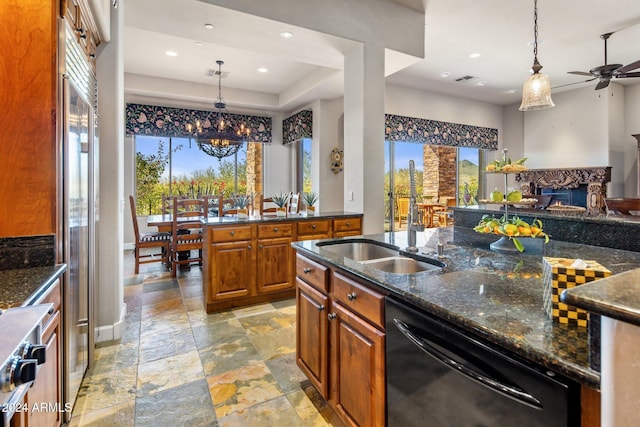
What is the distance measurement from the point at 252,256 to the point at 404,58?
2.97 meters

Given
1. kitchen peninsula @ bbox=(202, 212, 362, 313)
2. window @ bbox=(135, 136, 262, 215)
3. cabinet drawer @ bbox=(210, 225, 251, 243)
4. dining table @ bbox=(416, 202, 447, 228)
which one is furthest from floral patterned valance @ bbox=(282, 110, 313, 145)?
cabinet drawer @ bbox=(210, 225, 251, 243)

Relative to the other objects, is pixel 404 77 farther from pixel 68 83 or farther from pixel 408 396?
pixel 408 396

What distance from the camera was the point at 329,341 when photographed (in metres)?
1.72

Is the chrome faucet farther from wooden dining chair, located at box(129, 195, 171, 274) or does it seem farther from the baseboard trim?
wooden dining chair, located at box(129, 195, 171, 274)

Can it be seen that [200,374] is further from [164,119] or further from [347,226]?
[164,119]

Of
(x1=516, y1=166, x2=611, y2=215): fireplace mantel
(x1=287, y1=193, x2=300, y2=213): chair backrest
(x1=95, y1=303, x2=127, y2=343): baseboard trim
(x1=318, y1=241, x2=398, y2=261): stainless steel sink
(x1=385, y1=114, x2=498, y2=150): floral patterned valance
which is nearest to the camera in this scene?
(x1=318, y1=241, x2=398, y2=261): stainless steel sink

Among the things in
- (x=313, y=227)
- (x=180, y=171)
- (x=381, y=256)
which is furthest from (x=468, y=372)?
(x=180, y=171)

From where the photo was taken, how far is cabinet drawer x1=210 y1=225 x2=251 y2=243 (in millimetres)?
3264

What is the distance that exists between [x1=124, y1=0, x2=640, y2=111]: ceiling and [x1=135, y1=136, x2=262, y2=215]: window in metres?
1.27

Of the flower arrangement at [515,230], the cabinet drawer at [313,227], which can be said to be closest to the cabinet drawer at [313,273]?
the flower arrangement at [515,230]

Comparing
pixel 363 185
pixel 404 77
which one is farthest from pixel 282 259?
pixel 404 77

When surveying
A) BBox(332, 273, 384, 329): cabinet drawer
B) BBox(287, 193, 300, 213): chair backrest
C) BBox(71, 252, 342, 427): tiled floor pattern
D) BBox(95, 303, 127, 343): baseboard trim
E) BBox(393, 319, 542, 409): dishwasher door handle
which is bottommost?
BBox(71, 252, 342, 427): tiled floor pattern

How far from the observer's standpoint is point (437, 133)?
691 cm

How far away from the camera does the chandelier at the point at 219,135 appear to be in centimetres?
543
